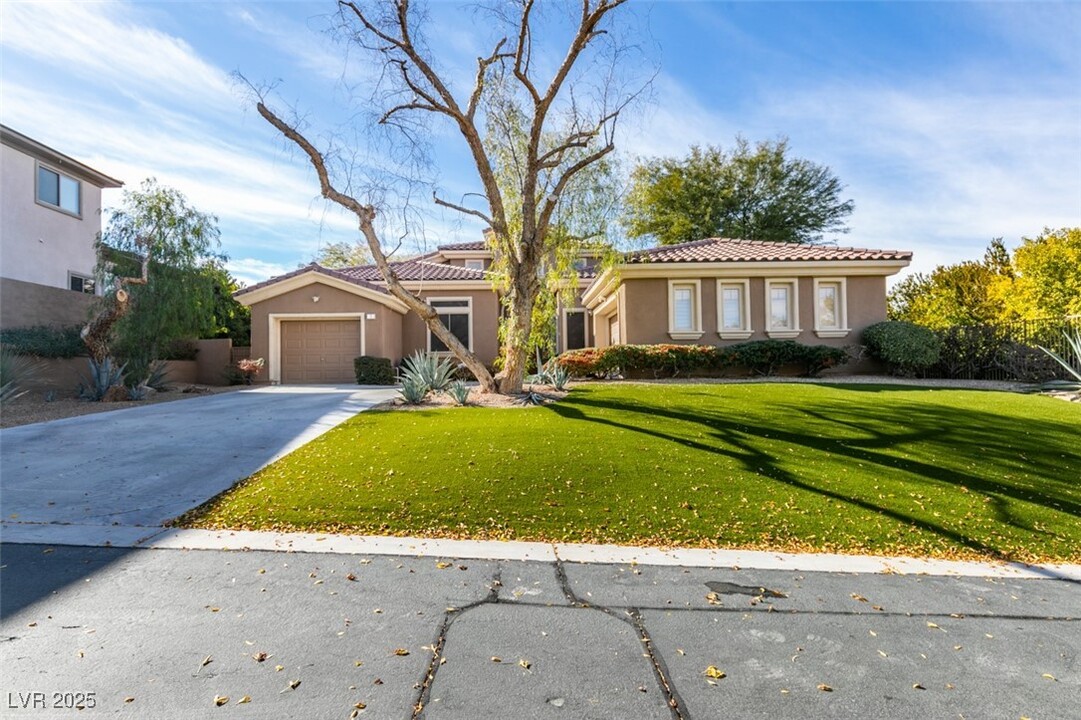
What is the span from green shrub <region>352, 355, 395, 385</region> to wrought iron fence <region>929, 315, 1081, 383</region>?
16.7 m

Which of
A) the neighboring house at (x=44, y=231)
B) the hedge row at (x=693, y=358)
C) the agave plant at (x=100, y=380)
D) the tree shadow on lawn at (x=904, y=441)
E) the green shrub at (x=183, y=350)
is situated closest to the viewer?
the tree shadow on lawn at (x=904, y=441)

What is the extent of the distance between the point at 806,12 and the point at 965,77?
3888 millimetres

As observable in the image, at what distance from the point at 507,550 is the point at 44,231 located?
20397 mm

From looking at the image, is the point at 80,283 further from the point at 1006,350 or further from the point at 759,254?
the point at 1006,350

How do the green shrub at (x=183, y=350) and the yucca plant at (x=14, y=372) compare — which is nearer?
the yucca plant at (x=14, y=372)

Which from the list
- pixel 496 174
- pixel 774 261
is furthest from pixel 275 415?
pixel 774 261

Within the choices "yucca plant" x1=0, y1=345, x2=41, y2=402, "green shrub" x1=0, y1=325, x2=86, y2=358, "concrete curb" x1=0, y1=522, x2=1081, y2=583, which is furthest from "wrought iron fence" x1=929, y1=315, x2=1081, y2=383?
"green shrub" x1=0, y1=325, x2=86, y2=358

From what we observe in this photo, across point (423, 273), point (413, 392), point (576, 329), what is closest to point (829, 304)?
point (576, 329)

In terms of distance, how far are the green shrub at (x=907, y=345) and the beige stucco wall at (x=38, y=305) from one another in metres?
21.9

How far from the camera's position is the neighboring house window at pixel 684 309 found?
1639 centimetres

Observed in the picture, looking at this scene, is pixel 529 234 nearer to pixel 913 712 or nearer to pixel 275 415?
pixel 275 415

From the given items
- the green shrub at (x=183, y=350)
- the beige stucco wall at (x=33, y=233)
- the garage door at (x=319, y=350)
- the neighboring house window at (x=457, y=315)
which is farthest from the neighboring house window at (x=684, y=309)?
the beige stucco wall at (x=33, y=233)

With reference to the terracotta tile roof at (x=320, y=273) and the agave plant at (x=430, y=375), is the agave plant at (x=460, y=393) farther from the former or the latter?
the terracotta tile roof at (x=320, y=273)

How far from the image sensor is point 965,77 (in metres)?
10.7
